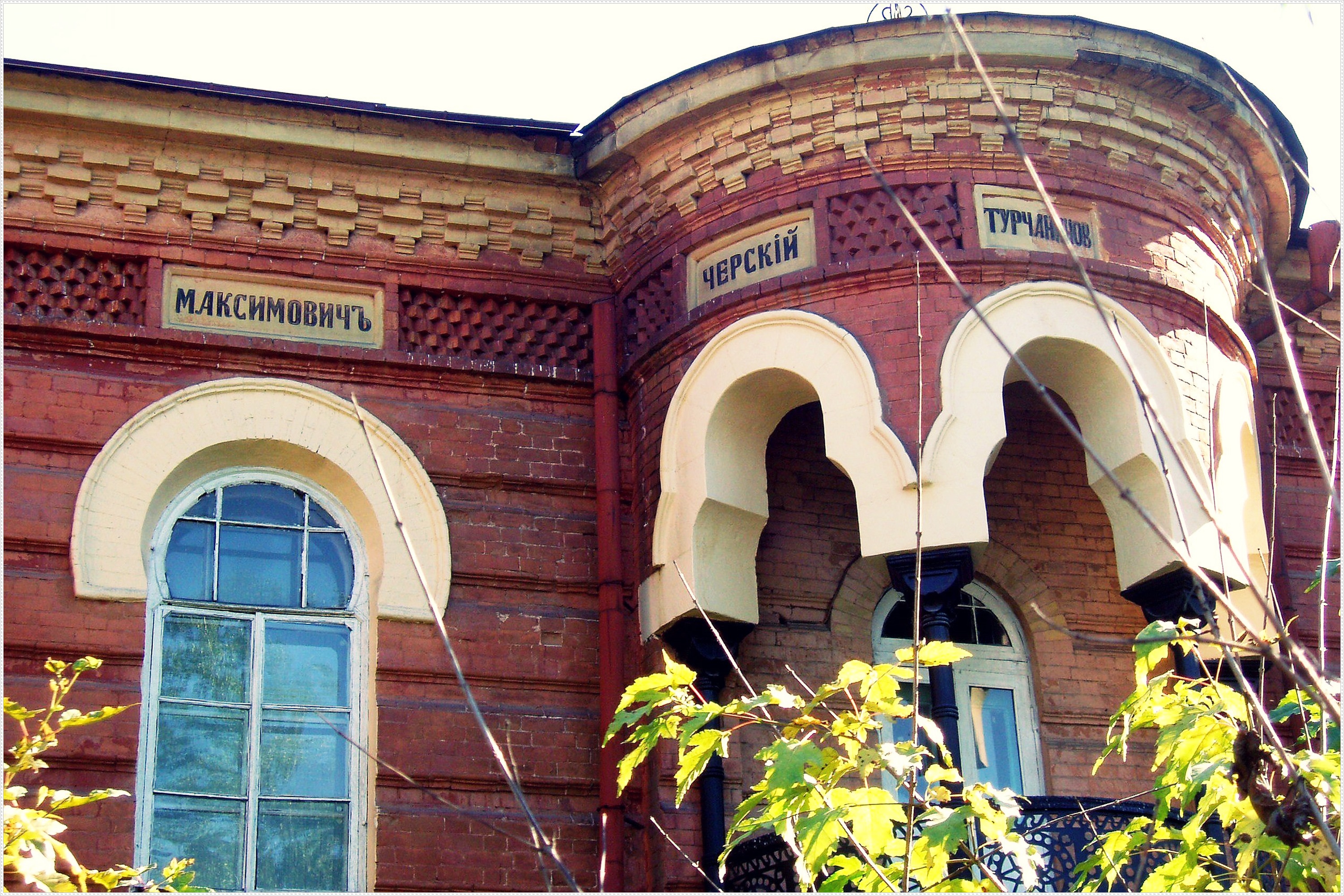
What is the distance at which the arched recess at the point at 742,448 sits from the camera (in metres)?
8.20

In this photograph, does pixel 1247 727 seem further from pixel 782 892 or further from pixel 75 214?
pixel 75 214

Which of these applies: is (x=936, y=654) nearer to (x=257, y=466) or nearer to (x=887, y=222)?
(x=887, y=222)

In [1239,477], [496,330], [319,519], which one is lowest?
[319,519]

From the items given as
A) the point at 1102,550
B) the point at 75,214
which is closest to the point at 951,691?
the point at 1102,550

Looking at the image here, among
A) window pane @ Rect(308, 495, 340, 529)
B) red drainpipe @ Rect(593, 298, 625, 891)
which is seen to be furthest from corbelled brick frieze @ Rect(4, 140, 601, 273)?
window pane @ Rect(308, 495, 340, 529)


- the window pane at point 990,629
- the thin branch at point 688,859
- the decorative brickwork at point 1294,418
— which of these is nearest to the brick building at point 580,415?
the window pane at point 990,629

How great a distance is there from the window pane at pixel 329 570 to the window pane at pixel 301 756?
63cm

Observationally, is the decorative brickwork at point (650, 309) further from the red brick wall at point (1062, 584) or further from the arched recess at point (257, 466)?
the red brick wall at point (1062, 584)

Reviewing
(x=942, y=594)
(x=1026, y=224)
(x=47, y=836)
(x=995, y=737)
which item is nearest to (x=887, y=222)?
(x=1026, y=224)

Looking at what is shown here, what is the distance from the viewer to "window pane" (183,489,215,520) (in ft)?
28.3

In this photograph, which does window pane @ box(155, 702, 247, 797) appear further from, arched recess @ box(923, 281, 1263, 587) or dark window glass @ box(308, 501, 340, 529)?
arched recess @ box(923, 281, 1263, 587)

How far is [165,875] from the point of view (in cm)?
558

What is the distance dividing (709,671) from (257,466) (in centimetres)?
269

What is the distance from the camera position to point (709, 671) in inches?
335
